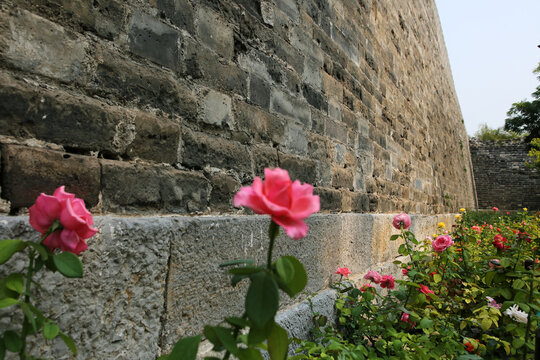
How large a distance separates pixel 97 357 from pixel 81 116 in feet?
2.46

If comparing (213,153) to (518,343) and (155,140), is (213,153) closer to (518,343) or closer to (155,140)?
(155,140)

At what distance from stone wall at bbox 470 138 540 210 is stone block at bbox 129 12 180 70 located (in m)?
22.3

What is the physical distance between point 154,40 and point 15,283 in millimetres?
983

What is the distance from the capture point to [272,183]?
2.26 ft

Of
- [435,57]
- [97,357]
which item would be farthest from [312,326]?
[435,57]

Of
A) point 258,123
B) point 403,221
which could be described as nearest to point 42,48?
point 258,123

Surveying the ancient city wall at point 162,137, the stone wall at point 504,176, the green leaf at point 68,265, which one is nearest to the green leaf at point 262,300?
the green leaf at point 68,265

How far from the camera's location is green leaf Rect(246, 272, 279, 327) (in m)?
0.67

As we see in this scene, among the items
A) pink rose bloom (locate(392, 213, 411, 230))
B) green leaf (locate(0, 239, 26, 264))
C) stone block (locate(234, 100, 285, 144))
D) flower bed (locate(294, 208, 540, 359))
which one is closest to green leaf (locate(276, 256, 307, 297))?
green leaf (locate(0, 239, 26, 264))

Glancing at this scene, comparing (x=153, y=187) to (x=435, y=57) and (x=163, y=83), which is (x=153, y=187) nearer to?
(x=163, y=83)

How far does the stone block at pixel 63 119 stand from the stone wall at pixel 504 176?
74.2 ft

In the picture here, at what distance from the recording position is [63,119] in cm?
109

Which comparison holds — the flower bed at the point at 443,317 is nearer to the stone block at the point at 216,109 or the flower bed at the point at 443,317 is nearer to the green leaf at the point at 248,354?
the green leaf at the point at 248,354

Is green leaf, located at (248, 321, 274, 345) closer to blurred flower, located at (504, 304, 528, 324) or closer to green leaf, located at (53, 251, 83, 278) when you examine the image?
green leaf, located at (53, 251, 83, 278)
